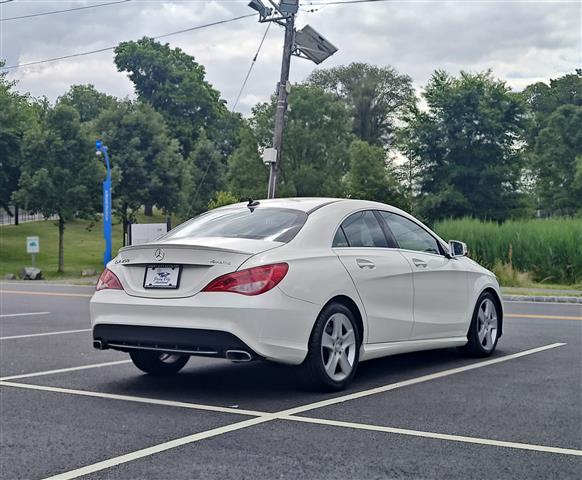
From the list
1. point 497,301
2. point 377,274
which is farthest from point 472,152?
point 377,274

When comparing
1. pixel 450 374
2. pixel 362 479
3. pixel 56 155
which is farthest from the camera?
pixel 56 155

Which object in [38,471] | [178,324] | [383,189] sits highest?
[383,189]

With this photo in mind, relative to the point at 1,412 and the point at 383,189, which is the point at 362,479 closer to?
the point at 1,412

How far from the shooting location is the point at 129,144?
56.6m

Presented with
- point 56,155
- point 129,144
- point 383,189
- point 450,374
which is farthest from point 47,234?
point 450,374

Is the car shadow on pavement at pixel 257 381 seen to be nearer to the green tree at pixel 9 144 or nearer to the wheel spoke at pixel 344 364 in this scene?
the wheel spoke at pixel 344 364

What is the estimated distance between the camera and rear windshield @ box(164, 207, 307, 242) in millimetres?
7355

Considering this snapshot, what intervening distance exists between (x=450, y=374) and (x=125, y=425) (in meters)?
3.30

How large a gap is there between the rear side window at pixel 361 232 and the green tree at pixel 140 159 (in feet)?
158

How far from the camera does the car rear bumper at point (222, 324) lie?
6586 mm

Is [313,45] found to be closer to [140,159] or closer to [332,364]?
[332,364]

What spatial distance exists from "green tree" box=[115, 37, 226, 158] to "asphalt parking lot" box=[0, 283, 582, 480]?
7683 cm

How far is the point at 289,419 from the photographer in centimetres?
603

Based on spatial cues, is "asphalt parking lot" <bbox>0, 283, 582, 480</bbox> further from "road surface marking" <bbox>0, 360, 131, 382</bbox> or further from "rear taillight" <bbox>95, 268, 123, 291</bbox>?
"rear taillight" <bbox>95, 268, 123, 291</bbox>
